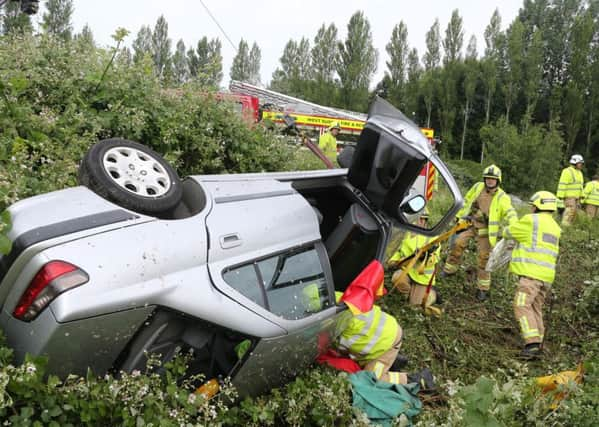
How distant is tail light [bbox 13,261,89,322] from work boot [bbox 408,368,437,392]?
2.81m

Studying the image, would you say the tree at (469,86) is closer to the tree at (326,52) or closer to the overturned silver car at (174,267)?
the tree at (326,52)

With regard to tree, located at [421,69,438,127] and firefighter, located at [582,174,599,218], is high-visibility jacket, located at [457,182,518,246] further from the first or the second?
tree, located at [421,69,438,127]

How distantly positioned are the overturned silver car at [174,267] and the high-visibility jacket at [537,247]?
8.08ft

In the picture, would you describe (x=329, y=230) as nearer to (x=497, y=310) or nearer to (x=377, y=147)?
(x=377, y=147)

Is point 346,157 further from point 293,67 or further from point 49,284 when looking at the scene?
point 293,67

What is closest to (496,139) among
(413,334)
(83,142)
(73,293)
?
(413,334)

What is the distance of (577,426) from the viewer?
2.72 m

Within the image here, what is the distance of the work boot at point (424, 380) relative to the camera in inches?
155


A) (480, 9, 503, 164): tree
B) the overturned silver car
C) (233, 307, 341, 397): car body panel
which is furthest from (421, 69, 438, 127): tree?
(233, 307, 341, 397): car body panel

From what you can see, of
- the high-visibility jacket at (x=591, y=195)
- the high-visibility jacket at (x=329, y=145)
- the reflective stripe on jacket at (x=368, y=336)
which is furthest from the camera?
the high-visibility jacket at (x=591, y=195)

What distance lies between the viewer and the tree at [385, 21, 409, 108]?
4219 centimetres

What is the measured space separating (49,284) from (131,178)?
2.84 ft

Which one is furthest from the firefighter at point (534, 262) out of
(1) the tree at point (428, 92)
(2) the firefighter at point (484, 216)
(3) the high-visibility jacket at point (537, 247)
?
(1) the tree at point (428, 92)

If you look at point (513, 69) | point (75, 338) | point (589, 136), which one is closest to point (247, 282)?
point (75, 338)
